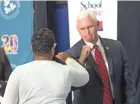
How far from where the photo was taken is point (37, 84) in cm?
185

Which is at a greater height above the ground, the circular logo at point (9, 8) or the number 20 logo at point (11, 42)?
the circular logo at point (9, 8)

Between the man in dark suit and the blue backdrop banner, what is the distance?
180cm

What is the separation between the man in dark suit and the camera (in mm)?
2461

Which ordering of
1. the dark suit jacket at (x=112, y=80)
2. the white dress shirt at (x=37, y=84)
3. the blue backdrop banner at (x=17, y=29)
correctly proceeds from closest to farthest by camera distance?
the white dress shirt at (x=37, y=84)
the dark suit jacket at (x=112, y=80)
the blue backdrop banner at (x=17, y=29)

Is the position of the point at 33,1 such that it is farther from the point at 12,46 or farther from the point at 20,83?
the point at 20,83

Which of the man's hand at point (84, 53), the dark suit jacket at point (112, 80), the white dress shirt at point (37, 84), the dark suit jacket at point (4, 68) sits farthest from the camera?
the dark suit jacket at point (4, 68)

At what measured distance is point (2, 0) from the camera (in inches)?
173

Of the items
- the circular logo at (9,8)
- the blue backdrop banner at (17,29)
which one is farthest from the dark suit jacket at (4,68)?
the circular logo at (9,8)

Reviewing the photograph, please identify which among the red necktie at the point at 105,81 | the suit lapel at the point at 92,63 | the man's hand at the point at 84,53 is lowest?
the red necktie at the point at 105,81

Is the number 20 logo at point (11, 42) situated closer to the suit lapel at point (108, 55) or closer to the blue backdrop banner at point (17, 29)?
the blue backdrop banner at point (17, 29)

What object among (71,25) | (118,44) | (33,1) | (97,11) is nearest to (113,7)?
(97,11)

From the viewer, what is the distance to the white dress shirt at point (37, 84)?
1.83 m

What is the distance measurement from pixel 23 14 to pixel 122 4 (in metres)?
1.14

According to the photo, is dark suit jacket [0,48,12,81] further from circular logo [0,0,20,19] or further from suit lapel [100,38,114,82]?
circular logo [0,0,20,19]
